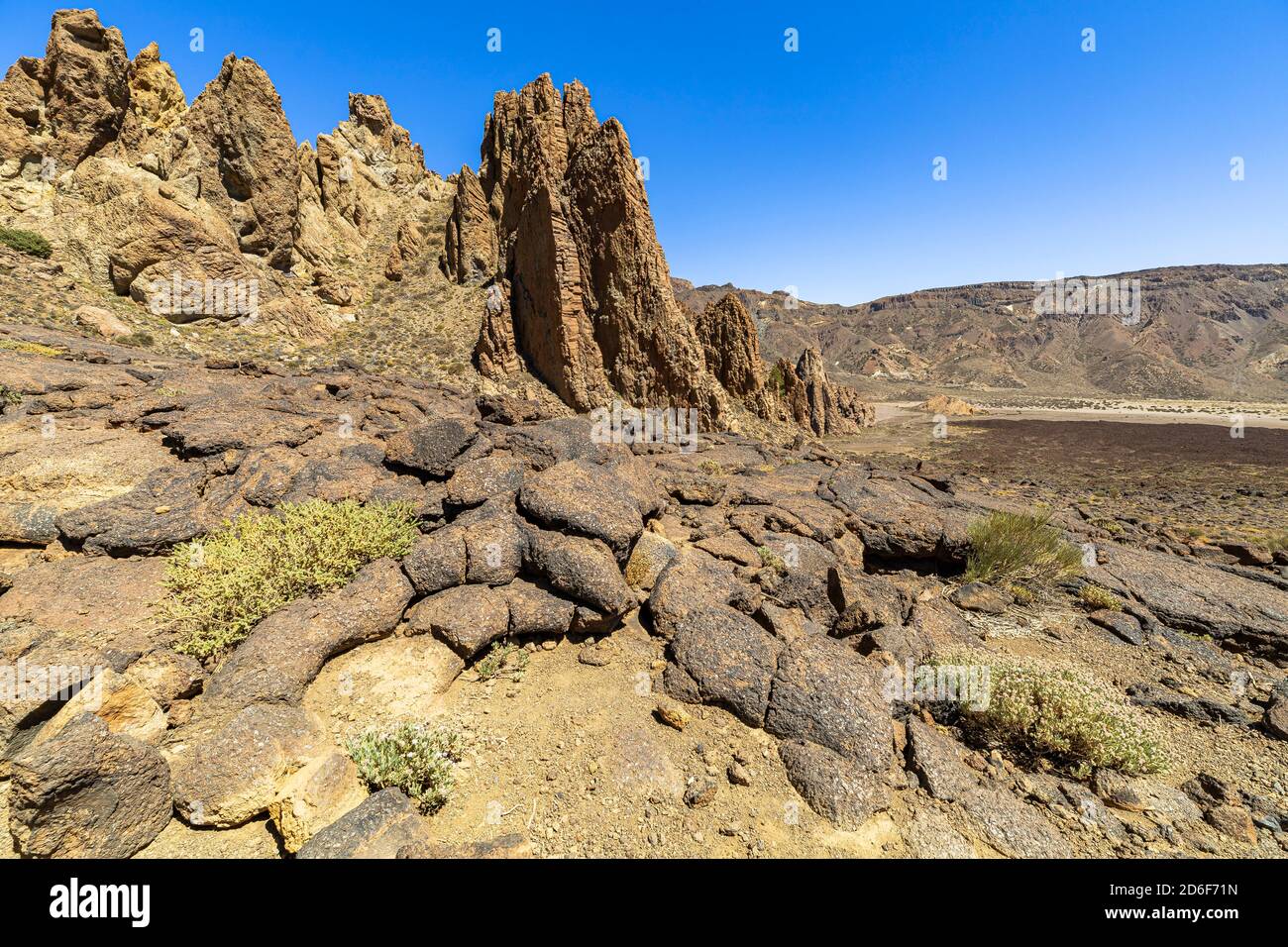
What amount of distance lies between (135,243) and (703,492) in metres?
28.1

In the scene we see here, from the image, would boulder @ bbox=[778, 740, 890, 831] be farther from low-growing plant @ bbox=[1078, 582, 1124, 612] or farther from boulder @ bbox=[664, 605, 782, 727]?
low-growing plant @ bbox=[1078, 582, 1124, 612]

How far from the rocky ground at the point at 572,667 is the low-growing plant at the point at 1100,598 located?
0.15 metres

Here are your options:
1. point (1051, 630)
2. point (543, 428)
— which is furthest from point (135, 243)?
point (1051, 630)

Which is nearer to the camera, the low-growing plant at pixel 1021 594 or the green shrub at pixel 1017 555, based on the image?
the low-growing plant at pixel 1021 594

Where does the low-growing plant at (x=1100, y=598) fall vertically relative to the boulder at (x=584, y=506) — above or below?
below

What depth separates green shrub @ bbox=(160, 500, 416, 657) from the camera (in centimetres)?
426

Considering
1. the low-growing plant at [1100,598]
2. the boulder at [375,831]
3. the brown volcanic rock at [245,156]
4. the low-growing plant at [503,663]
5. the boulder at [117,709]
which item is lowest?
the low-growing plant at [1100,598]

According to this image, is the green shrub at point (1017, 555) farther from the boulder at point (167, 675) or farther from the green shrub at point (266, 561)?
the boulder at point (167, 675)

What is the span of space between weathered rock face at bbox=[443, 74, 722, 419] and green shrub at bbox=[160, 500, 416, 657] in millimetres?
16829

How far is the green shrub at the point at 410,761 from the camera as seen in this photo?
10.3ft

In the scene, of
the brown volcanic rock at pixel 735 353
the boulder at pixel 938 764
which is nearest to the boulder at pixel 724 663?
the boulder at pixel 938 764

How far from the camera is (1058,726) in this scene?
3980 mm

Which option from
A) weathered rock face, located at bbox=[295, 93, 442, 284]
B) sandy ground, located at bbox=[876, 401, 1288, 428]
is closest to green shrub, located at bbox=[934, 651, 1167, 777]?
weathered rock face, located at bbox=[295, 93, 442, 284]

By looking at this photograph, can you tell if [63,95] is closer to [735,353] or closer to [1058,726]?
A: [735,353]
